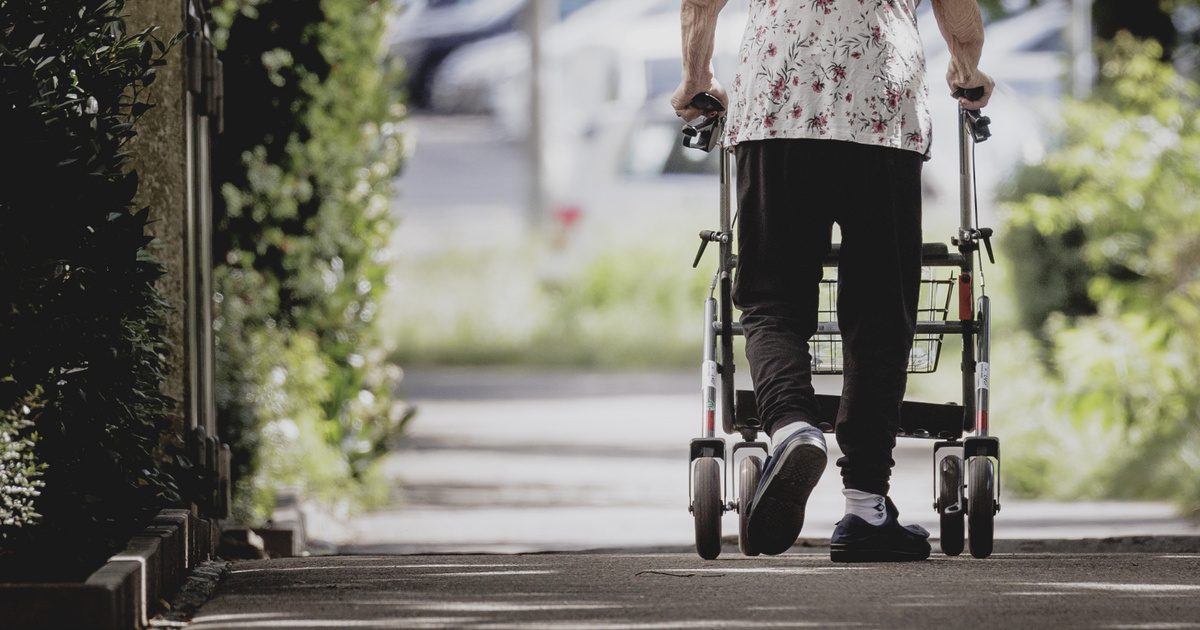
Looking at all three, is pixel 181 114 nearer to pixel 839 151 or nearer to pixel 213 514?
pixel 213 514

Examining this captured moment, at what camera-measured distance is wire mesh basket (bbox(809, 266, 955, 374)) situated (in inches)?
212

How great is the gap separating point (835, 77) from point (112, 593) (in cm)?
214

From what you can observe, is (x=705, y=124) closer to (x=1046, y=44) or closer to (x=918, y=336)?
(x=918, y=336)

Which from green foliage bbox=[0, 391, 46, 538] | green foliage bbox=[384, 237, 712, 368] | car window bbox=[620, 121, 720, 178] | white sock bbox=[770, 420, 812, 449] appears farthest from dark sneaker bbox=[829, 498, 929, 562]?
car window bbox=[620, 121, 720, 178]

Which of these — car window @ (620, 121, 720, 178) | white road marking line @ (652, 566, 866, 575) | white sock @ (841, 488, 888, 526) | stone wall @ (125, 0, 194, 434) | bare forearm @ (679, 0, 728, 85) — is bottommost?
white road marking line @ (652, 566, 866, 575)

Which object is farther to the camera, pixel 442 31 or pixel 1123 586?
pixel 442 31

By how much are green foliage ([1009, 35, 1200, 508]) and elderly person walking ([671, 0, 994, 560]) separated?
420cm

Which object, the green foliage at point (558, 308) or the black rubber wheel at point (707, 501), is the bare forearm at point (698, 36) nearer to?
the black rubber wheel at point (707, 501)

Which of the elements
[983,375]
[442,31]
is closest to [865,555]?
[983,375]

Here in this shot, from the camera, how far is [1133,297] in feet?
38.0

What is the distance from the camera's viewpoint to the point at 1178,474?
30.4 ft

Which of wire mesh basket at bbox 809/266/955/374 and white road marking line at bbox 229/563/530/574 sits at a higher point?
wire mesh basket at bbox 809/266/955/374

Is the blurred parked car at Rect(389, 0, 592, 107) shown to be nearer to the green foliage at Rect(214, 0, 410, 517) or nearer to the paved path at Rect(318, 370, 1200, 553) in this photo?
the paved path at Rect(318, 370, 1200, 553)

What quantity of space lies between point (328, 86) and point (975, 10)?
136 inches
